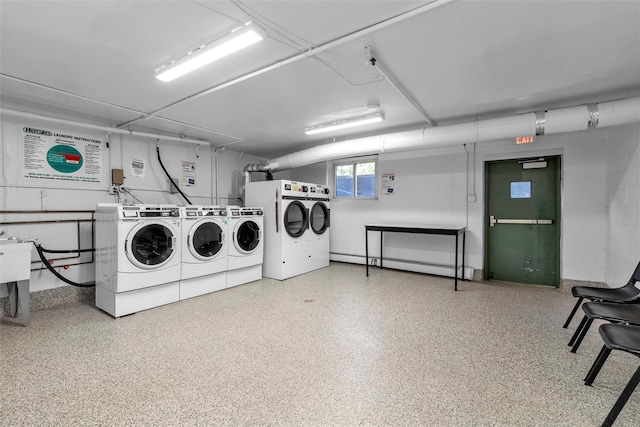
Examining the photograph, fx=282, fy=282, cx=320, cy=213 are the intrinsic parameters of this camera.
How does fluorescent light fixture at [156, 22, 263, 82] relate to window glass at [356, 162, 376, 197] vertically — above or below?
above

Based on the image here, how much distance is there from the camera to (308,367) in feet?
6.77

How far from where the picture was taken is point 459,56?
2373mm

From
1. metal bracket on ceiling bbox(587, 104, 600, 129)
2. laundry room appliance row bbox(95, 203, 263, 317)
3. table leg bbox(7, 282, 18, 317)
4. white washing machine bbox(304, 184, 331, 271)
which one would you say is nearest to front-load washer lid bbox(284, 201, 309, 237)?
white washing machine bbox(304, 184, 331, 271)

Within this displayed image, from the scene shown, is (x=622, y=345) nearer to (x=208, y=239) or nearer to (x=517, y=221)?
(x=517, y=221)

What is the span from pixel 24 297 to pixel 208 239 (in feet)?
6.26

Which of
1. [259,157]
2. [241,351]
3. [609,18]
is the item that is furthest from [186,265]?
[609,18]

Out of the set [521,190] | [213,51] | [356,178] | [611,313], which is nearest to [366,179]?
[356,178]

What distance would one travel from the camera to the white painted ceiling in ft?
5.98

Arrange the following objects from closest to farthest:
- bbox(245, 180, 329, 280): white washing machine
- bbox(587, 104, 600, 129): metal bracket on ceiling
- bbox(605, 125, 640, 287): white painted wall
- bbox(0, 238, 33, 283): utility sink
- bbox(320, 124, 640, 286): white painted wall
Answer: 1. bbox(0, 238, 33, 283): utility sink
2. bbox(587, 104, 600, 129): metal bracket on ceiling
3. bbox(605, 125, 640, 287): white painted wall
4. bbox(320, 124, 640, 286): white painted wall
5. bbox(245, 180, 329, 280): white washing machine

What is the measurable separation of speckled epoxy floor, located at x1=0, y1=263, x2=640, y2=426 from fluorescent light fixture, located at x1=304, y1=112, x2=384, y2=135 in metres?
2.39

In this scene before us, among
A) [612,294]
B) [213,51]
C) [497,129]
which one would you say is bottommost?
[612,294]

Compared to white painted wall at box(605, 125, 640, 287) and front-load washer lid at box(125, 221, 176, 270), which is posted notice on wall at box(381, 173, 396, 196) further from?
front-load washer lid at box(125, 221, 176, 270)

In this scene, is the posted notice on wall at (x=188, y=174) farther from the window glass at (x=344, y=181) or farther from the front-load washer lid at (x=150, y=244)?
the window glass at (x=344, y=181)

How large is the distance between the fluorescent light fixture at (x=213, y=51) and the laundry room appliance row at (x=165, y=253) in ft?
5.30
